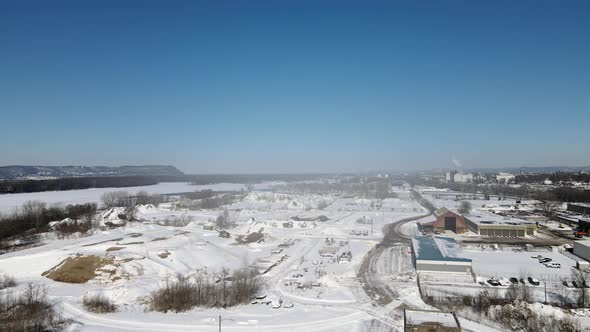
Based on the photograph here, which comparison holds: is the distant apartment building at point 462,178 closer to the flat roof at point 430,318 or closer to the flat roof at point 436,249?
the flat roof at point 436,249

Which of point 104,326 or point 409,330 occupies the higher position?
point 409,330

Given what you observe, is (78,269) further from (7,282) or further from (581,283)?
(581,283)

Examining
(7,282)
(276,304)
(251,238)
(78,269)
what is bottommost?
(276,304)

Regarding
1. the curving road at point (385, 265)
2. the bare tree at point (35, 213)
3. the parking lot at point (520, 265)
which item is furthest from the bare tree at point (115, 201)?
the parking lot at point (520, 265)

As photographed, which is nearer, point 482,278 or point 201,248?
point 482,278

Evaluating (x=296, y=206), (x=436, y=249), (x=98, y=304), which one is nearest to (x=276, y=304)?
(x=98, y=304)

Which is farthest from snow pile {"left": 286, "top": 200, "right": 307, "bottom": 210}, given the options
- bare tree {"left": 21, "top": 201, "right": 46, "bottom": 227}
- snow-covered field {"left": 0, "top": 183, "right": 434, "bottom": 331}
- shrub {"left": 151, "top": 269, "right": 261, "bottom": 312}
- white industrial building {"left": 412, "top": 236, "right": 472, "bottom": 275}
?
shrub {"left": 151, "top": 269, "right": 261, "bottom": 312}

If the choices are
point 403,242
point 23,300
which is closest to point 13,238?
point 23,300

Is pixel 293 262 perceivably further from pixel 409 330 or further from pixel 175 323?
pixel 409 330
